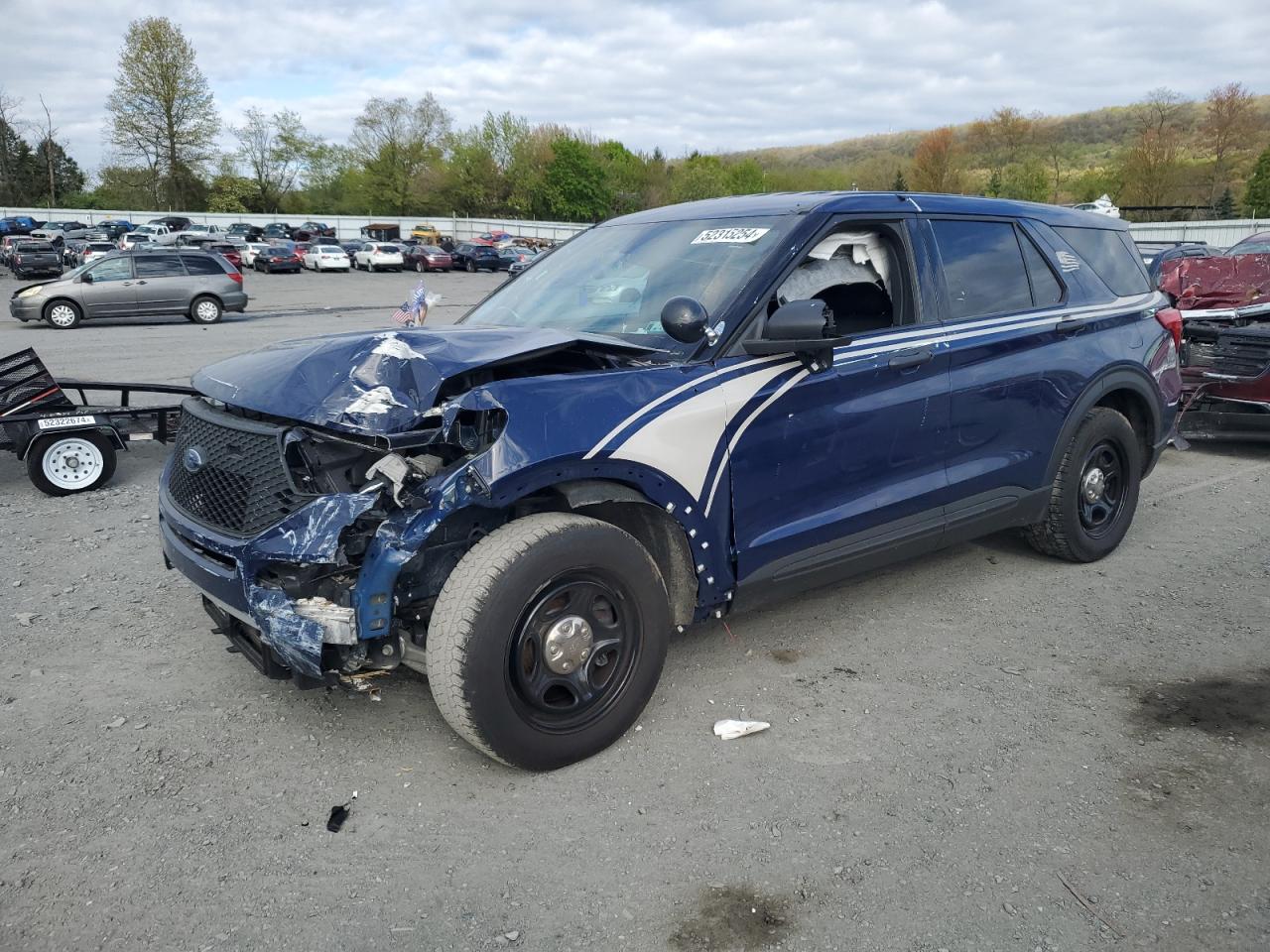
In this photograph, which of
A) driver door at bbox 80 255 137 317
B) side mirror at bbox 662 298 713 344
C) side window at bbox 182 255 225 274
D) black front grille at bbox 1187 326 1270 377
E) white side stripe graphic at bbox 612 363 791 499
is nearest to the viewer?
white side stripe graphic at bbox 612 363 791 499

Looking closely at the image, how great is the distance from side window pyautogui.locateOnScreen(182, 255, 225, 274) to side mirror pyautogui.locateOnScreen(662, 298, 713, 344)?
21.5 m

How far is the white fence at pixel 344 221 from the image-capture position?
6600cm

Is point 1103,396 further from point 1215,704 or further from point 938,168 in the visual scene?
point 938,168

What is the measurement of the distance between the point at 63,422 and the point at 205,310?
1665cm

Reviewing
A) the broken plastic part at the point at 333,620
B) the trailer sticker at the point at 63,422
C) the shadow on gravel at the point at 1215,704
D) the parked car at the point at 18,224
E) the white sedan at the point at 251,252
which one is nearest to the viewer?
the broken plastic part at the point at 333,620

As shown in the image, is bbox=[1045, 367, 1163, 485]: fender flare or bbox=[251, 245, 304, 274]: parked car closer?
bbox=[1045, 367, 1163, 485]: fender flare

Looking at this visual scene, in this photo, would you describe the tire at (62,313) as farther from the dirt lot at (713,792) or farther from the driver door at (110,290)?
the dirt lot at (713,792)

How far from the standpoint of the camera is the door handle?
414 centimetres

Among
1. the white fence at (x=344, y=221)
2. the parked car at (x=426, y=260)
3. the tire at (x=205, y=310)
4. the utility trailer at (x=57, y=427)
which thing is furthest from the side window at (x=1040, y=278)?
the white fence at (x=344, y=221)

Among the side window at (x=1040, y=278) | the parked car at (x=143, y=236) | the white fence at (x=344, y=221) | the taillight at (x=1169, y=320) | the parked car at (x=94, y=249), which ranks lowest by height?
the taillight at (x=1169, y=320)

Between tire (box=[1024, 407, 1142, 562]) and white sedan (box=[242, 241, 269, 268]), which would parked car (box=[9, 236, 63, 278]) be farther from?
tire (box=[1024, 407, 1142, 562])

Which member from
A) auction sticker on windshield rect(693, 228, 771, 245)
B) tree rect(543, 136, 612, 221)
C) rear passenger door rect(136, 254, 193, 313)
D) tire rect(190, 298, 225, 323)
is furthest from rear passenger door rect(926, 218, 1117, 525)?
tree rect(543, 136, 612, 221)

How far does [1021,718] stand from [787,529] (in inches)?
45.9

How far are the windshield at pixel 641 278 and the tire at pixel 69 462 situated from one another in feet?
12.6
